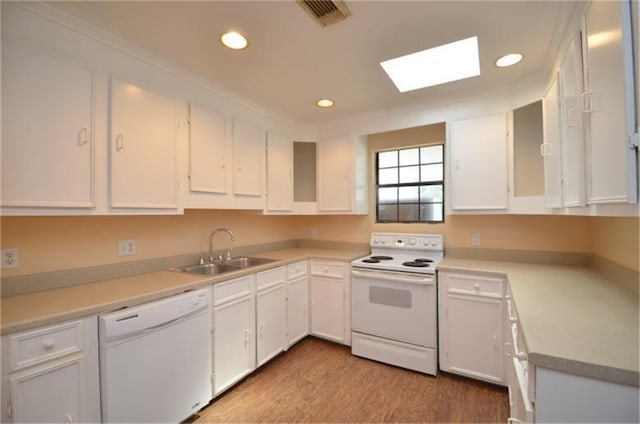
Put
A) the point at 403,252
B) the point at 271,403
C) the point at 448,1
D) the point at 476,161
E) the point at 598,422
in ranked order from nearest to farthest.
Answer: the point at 598,422 < the point at 448,1 < the point at 271,403 < the point at 476,161 < the point at 403,252

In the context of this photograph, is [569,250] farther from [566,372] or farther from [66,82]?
[66,82]

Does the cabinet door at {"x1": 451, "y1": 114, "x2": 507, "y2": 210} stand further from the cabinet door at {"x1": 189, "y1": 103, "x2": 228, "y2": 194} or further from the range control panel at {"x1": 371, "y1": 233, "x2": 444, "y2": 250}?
the cabinet door at {"x1": 189, "y1": 103, "x2": 228, "y2": 194}

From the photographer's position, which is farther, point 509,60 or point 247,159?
point 247,159

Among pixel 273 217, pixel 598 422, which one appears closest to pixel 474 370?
pixel 598 422

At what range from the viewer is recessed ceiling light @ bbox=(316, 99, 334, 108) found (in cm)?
260

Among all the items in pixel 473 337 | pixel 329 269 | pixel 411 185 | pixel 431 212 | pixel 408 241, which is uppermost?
pixel 411 185

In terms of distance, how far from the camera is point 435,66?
2139mm

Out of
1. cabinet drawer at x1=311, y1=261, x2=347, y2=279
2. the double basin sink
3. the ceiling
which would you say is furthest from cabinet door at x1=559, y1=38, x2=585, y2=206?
the double basin sink

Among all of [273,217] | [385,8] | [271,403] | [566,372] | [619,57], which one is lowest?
[271,403]

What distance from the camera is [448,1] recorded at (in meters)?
1.37

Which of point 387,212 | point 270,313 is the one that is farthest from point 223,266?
point 387,212

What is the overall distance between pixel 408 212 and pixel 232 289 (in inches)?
81.9

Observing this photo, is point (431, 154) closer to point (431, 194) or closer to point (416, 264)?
point (431, 194)

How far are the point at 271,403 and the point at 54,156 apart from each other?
2.06 metres
